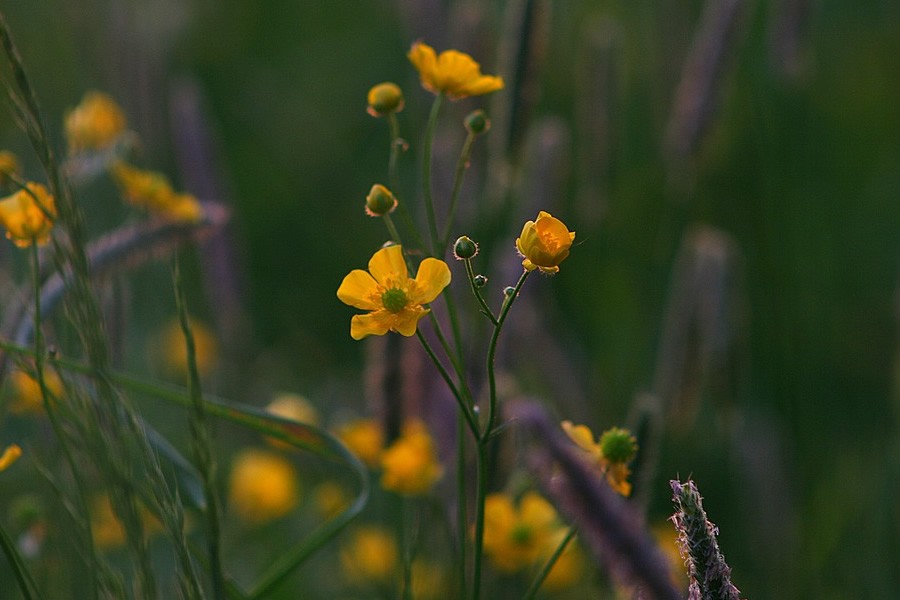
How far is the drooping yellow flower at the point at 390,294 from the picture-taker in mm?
738

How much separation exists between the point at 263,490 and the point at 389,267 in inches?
36.3

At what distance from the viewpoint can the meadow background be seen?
1422 mm

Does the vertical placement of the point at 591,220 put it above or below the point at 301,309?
above

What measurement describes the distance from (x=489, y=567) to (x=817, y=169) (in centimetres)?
163

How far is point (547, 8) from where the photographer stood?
1.30 meters

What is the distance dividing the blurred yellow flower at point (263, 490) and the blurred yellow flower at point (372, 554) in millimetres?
132

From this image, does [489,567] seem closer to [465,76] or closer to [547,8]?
[465,76]

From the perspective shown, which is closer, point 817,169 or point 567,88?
point 817,169

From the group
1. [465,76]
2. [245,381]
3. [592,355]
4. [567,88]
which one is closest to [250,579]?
[245,381]

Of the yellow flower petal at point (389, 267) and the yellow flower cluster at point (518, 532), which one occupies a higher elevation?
the yellow flower petal at point (389, 267)

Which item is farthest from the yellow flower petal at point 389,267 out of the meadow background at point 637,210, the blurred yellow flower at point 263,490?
the blurred yellow flower at point 263,490

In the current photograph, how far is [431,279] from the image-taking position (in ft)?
2.39

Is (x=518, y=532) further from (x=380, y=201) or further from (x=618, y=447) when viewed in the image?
(x=380, y=201)

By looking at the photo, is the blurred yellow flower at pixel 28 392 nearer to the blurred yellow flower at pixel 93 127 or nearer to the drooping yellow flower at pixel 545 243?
the blurred yellow flower at pixel 93 127
